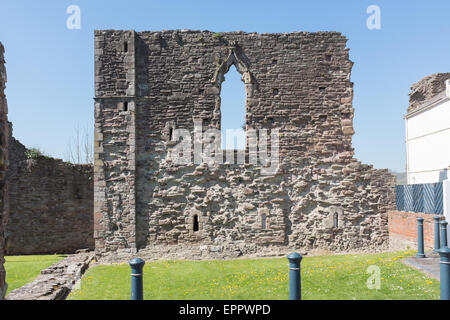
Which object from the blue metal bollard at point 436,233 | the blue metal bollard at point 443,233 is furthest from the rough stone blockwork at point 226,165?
the blue metal bollard at point 443,233

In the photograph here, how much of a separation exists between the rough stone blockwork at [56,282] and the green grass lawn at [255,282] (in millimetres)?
291

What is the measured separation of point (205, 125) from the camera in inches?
539

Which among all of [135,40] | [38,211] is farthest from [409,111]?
[38,211]

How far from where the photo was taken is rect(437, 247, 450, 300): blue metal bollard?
18.2 feet

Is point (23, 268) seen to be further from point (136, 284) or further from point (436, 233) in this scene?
point (436, 233)

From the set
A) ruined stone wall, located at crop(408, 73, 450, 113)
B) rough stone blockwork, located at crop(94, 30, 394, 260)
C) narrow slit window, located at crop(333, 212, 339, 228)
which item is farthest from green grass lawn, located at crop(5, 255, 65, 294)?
ruined stone wall, located at crop(408, 73, 450, 113)

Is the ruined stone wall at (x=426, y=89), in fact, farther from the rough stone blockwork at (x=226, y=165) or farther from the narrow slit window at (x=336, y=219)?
the narrow slit window at (x=336, y=219)

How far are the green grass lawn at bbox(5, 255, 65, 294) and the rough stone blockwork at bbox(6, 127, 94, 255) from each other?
121 cm

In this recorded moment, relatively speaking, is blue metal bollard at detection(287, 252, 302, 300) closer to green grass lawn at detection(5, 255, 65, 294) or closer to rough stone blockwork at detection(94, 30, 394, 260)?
green grass lawn at detection(5, 255, 65, 294)

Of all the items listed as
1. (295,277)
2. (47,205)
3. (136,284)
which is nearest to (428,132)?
(295,277)

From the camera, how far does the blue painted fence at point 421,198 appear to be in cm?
1130

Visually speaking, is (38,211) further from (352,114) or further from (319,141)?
(352,114)
